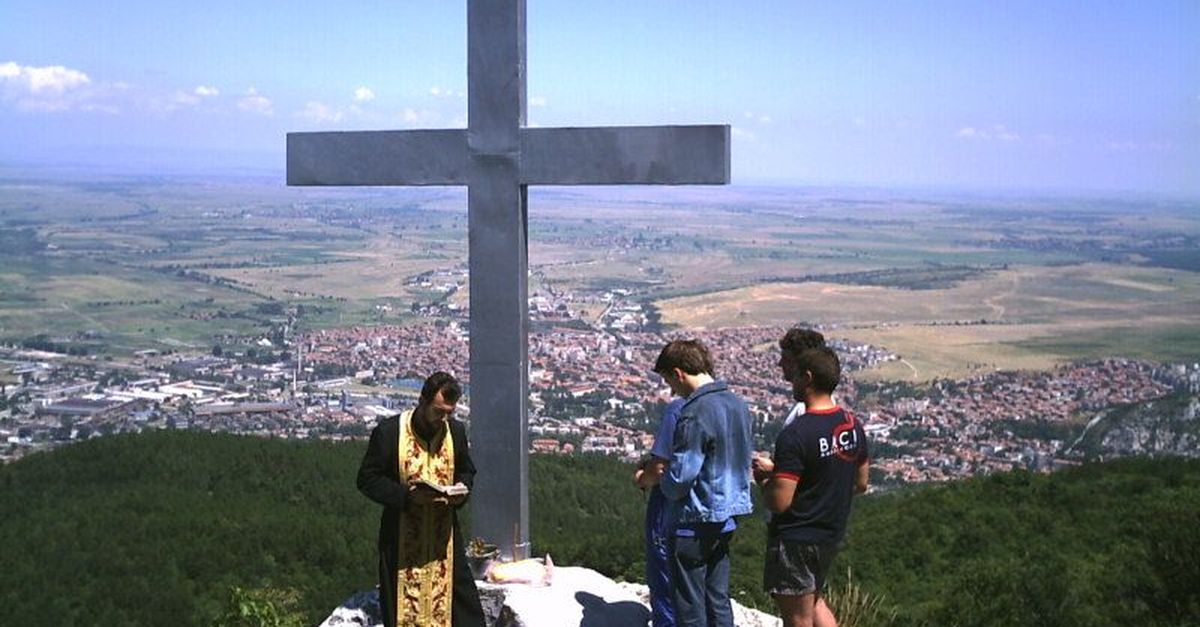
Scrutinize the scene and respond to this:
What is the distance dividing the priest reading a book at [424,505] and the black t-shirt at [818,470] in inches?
57.5

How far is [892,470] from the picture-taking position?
3097 cm

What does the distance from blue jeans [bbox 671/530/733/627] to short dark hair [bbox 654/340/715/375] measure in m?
0.67

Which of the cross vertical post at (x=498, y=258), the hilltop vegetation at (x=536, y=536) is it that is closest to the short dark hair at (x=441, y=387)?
the cross vertical post at (x=498, y=258)

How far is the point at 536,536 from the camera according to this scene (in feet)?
62.7

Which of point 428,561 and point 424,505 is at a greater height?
point 424,505

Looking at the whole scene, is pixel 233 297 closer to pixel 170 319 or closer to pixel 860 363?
pixel 170 319

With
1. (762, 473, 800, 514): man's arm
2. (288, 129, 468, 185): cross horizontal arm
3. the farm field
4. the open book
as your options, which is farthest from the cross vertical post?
the farm field

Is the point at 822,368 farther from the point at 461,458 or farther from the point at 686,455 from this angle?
the point at 461,458

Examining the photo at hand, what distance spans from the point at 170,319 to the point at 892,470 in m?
46.4

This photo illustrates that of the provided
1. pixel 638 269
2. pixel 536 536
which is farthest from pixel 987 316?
pixel 536 536

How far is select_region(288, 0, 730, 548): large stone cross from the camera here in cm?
677

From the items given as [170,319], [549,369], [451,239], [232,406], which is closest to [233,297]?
[170,319]

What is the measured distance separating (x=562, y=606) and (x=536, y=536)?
12.7 metres

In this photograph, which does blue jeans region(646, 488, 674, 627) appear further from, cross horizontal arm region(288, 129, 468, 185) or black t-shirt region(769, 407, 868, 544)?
cross horizontal arm region(288, 129, 468, 185)
